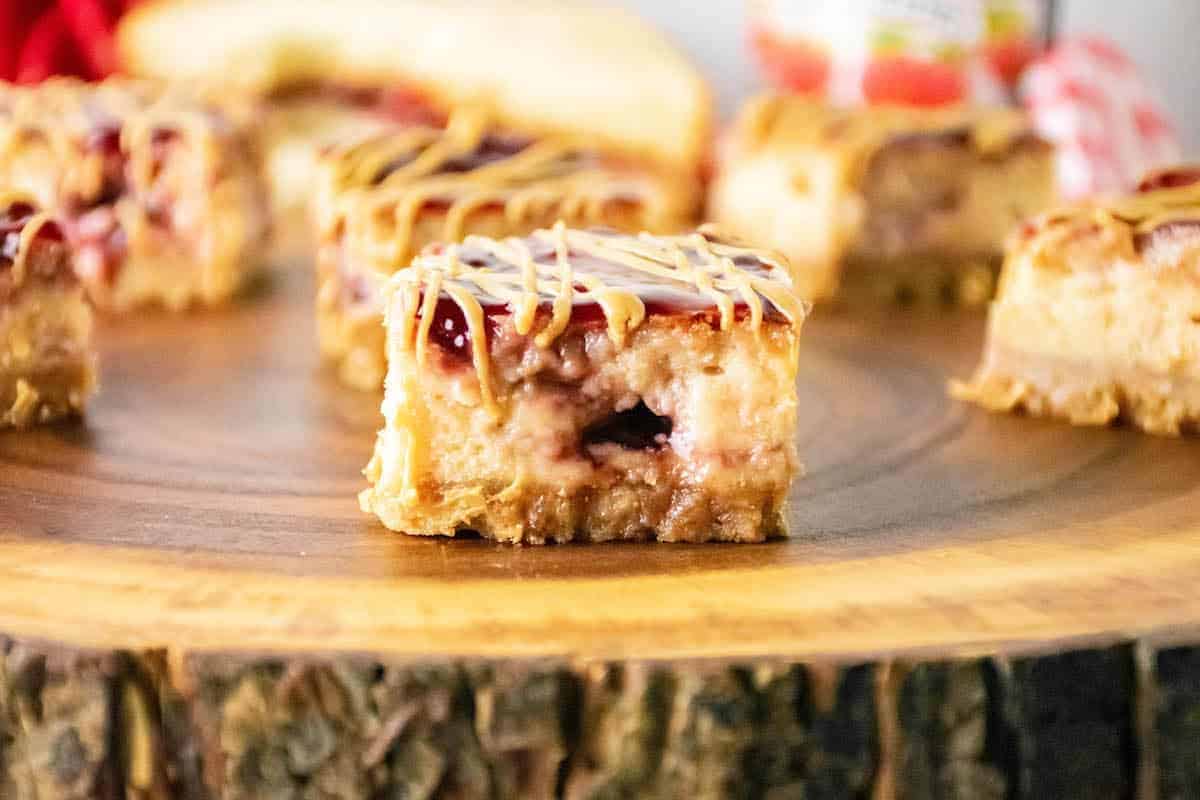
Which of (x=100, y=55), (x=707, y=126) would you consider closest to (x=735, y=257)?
(x=707, y=126)

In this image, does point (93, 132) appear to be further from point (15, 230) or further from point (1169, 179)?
point (1169, 179)

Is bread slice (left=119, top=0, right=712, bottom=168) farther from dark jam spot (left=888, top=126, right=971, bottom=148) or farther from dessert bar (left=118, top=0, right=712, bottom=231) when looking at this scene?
dark jam spot (left=888, top=126, right=971, bottom=148)

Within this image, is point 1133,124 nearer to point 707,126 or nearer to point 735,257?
point 707,126

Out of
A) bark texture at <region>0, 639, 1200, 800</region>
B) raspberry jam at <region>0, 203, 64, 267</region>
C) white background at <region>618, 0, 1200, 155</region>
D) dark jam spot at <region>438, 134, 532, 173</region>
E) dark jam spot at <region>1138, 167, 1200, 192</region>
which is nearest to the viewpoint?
bark texture at <region>0, 639, 1200, 800</region>

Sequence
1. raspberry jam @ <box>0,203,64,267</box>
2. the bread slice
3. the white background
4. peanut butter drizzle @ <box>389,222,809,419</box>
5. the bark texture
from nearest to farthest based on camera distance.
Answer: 1. the bark texture
2. peanut butter drizzle @ <box>389,222,809,419</box>
3. raspberry jam @ <box>0,203,64,267</box>
4. the bread slice
5. the white background

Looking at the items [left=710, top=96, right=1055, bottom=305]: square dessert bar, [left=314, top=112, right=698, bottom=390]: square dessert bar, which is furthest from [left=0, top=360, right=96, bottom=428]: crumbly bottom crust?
[left=710, top=96, right=1055, bottom=305]: square dessert bar

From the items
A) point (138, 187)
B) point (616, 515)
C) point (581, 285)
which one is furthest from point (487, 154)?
point (616, 515)

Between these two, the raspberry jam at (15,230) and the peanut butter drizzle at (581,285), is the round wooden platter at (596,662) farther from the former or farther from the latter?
the raspberry jam at (15,230)

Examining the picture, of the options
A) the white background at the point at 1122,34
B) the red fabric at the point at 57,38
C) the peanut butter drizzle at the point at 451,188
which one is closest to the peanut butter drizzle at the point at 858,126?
the peanut butter drizzle at the point at 451,188
